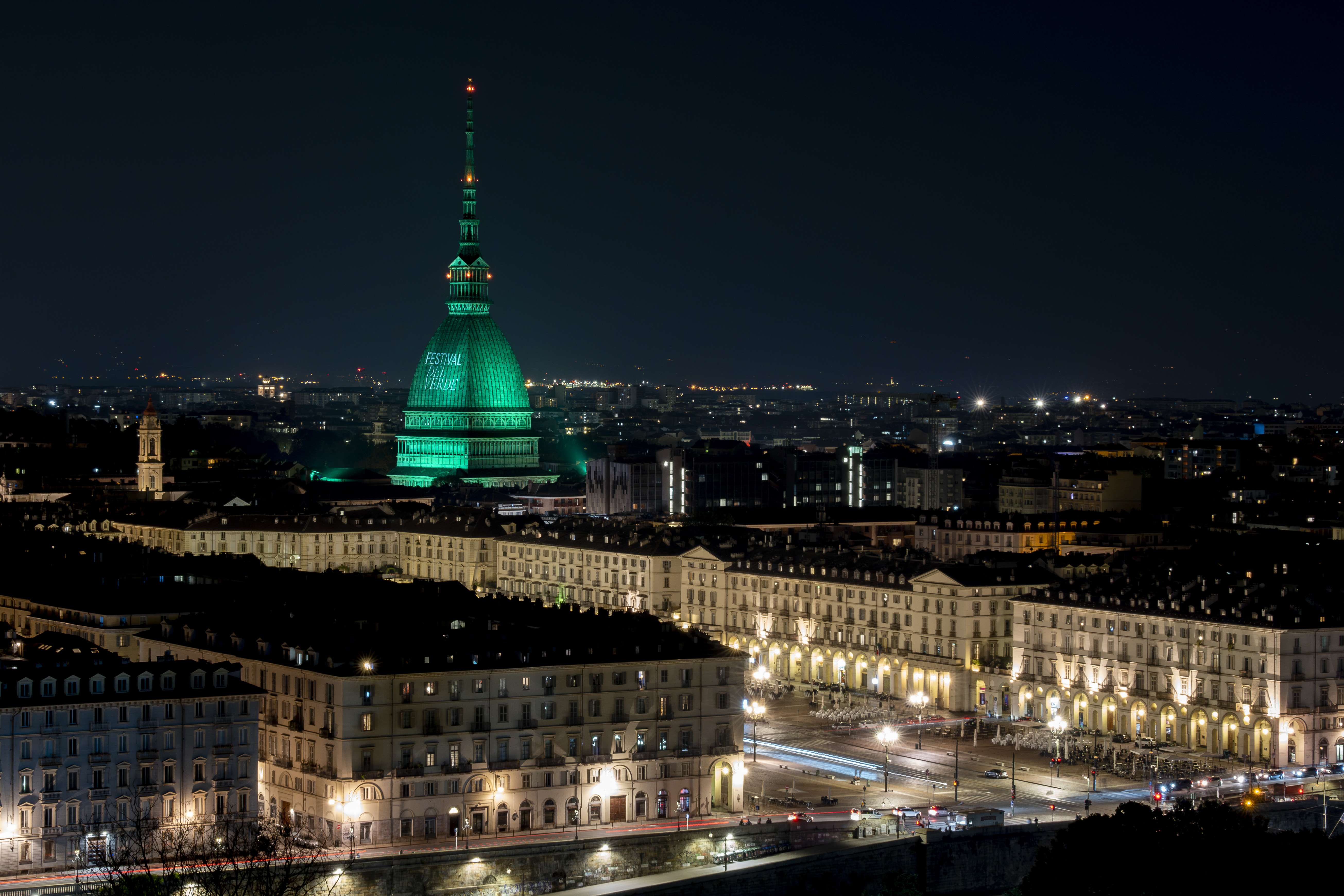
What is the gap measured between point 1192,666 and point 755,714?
16.6 m

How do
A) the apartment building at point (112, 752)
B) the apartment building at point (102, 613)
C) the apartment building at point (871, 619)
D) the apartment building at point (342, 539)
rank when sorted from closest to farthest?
1. the apartment building at point (112, 752)
2. the apartment building at point (102, 613)
3. the apartment building at point (871, 619)
4. the apartment building at point (342, 539)

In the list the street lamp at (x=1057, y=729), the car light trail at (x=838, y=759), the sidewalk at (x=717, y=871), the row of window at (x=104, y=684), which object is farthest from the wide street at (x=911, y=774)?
the row of window at (x=104, y=684)

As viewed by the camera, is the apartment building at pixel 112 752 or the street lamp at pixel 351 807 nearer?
the apartment building at pixel 112 752

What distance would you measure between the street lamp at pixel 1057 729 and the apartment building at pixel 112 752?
97.3 feet

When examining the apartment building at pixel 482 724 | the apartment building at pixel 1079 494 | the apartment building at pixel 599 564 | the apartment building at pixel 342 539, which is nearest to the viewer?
the apartment building at pixel 482 724

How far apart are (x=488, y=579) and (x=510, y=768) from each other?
65.4 m

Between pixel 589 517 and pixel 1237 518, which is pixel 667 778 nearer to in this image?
pixel 589 517

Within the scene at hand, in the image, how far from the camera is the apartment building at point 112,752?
6994cm

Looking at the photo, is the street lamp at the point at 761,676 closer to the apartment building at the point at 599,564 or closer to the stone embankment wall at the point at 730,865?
the apartment building at the point at 599,564

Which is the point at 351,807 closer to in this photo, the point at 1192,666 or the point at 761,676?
Answer: the point at 1192,666

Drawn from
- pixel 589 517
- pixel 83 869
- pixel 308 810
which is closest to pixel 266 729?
pixel 308 810

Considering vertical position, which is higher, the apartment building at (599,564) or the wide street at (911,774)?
the apartment building at (599,564)

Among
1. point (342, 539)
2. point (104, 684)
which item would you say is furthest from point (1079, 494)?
point (104, 684)

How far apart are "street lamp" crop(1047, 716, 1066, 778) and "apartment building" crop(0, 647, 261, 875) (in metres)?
29.7
